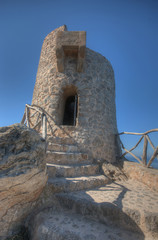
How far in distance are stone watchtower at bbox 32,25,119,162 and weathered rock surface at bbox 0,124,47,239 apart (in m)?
1.95

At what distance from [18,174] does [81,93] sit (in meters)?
3.57

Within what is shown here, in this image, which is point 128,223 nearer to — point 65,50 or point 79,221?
point 79,221

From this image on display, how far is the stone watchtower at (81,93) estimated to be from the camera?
160 inches

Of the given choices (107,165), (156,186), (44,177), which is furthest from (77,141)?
(156,186)

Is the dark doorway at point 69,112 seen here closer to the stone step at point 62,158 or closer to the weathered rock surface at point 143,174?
the stone step at point 62,158

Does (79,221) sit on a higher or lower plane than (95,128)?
lower

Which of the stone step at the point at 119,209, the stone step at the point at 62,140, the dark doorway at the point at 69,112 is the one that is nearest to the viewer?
the stone step at the point at 119,209

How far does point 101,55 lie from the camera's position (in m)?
5.43

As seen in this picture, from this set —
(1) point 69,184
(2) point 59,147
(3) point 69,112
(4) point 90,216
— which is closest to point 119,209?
(4) point 90,216

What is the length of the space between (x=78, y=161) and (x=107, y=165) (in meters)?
1.15

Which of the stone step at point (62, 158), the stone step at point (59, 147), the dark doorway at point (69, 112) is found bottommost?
the stone step at point (62, 158)

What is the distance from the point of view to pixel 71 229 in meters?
1.52

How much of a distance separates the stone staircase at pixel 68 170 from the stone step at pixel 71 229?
1.64 feet

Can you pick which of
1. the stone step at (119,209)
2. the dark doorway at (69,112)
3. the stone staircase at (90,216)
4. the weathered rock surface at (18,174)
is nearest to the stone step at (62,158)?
the stone staircase at (90,216)
